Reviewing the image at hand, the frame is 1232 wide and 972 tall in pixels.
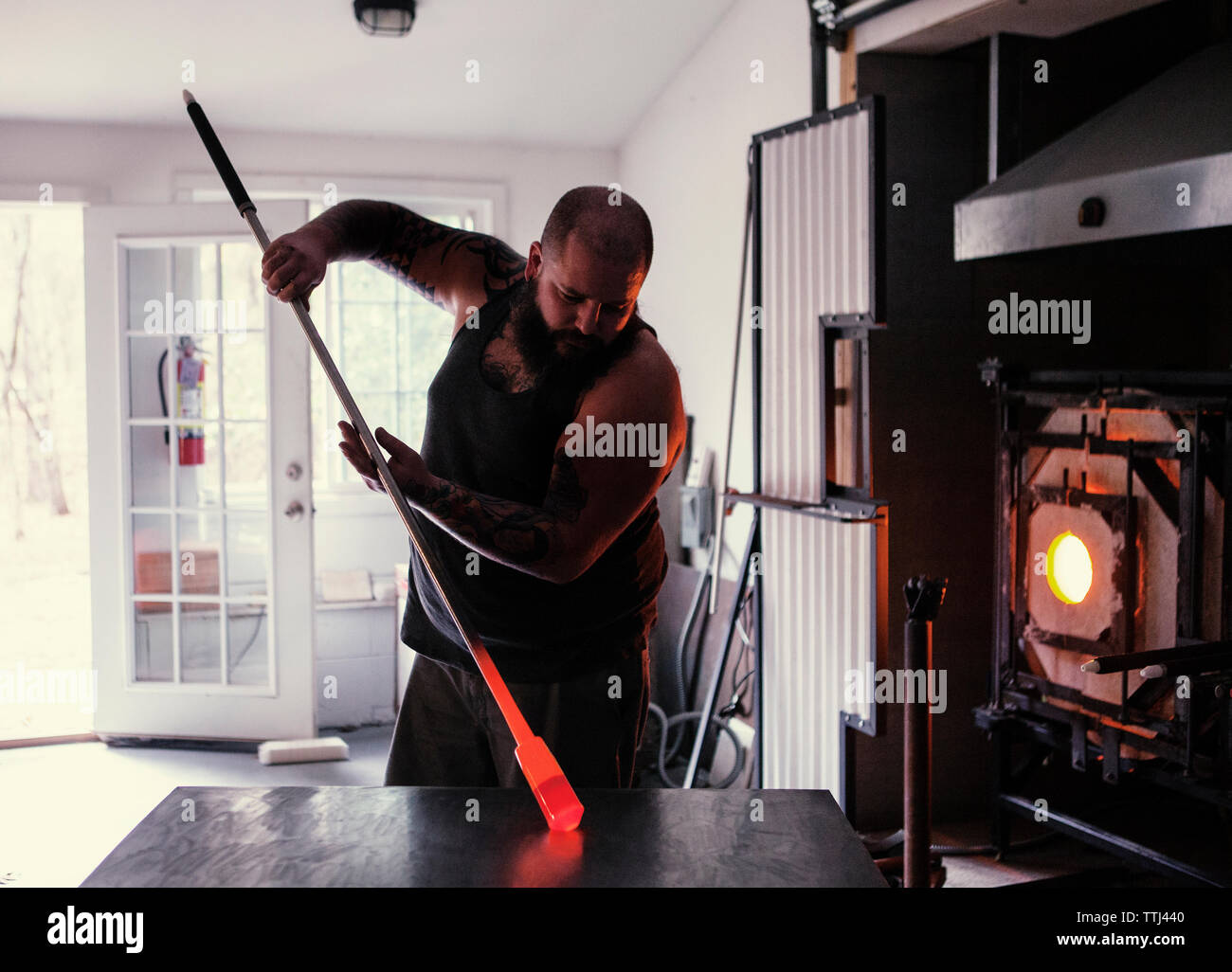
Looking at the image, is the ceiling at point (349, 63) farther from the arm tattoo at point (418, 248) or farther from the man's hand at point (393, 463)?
the man's hand at point (393, 463)

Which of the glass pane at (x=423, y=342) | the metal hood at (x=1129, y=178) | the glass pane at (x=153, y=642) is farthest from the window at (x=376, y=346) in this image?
the metal hood at (x=1129, y=178)

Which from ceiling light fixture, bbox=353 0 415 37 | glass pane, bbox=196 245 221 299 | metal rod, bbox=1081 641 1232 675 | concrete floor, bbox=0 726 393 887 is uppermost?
ceiling light fixture, bbox=353 0 415 37

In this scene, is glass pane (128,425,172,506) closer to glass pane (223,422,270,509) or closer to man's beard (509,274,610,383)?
glass pane (223,422,270,509)

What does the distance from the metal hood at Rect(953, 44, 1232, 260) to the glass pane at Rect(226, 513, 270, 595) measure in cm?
281

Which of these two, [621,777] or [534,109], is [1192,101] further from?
[534,109]

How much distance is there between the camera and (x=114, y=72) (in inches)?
150

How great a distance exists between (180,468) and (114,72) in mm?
1411

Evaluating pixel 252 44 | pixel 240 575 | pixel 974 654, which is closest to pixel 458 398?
pixel 974 654

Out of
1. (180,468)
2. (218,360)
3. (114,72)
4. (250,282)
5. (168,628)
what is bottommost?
(168,628)

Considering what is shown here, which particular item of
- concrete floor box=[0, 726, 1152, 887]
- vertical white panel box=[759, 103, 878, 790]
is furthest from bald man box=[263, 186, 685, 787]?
concrete floor box=[0, 726, 1152, 887]

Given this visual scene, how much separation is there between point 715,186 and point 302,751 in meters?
2.45

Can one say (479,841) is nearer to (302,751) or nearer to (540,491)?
(540,491)

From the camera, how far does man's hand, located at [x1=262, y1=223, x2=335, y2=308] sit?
59.1 inches

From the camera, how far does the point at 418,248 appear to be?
1900mm
